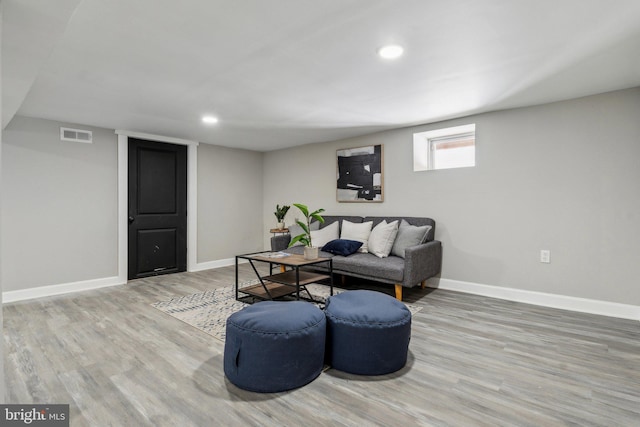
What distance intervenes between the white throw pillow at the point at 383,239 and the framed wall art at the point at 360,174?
67 cm

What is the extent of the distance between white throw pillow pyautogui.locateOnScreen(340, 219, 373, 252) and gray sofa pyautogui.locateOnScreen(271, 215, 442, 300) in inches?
9.5

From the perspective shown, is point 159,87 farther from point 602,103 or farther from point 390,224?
point 602,103

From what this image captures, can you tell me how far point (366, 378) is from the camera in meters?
2.08

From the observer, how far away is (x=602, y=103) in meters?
3.20

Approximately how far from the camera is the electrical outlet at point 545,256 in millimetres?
3469

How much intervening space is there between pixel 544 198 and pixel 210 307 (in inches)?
146


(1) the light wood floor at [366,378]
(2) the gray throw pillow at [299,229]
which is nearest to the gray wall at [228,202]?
(2) the gray throw pillow at [299,229]

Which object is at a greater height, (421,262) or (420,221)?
(420,221)

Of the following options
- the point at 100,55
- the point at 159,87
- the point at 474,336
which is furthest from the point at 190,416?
the point at 159,87

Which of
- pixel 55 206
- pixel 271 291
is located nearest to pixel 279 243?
pixel 271 291

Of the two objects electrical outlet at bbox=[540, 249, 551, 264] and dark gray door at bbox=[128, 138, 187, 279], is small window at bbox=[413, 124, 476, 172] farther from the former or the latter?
dark gray door at bbox=[128, 138, 187, 279]

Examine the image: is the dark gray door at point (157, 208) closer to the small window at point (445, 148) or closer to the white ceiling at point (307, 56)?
the white ceiling at point (307, 56)

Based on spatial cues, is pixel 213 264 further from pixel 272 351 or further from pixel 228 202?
pixel 272 351

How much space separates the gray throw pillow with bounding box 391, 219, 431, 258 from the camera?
394 centimetres
